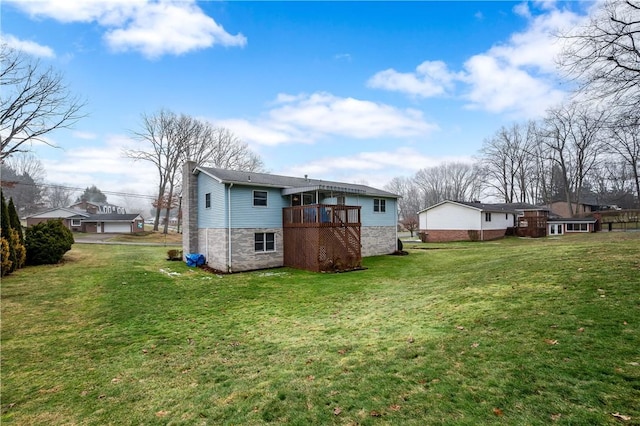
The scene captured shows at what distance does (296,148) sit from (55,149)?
65.3 ft

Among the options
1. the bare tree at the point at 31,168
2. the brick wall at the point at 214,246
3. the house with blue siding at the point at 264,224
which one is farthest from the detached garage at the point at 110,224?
the brick wall at the point at 214,246

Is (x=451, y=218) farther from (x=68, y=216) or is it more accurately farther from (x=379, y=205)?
(x=68, y=216)

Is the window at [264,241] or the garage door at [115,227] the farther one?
the garage door at [115,227]

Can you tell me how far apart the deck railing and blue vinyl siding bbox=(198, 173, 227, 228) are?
3372 mm

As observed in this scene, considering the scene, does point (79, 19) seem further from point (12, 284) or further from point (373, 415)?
point (373, 415)

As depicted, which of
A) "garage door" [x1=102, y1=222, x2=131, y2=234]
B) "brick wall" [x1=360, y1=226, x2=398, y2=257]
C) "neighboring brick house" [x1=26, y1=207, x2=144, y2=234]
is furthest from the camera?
"garage door" [x1=102, y1=222, x2=131, y2=234]

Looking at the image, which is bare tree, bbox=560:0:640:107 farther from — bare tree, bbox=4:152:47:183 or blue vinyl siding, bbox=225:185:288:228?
bare tree, bbox=4:152:47:183

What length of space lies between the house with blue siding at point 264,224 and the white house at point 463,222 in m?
18.8

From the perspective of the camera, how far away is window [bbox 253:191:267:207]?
16312 millimetres

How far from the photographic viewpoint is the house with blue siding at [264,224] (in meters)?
15.3

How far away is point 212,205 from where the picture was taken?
16.7m

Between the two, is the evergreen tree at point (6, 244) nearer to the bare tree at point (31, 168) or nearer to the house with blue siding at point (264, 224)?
the house with blue siding at point (264, 224)

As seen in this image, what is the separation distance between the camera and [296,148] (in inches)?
1260

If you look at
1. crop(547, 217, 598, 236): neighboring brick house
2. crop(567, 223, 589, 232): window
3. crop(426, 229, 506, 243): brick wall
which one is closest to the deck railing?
crop(426, 229, 506, 243): brick wall
